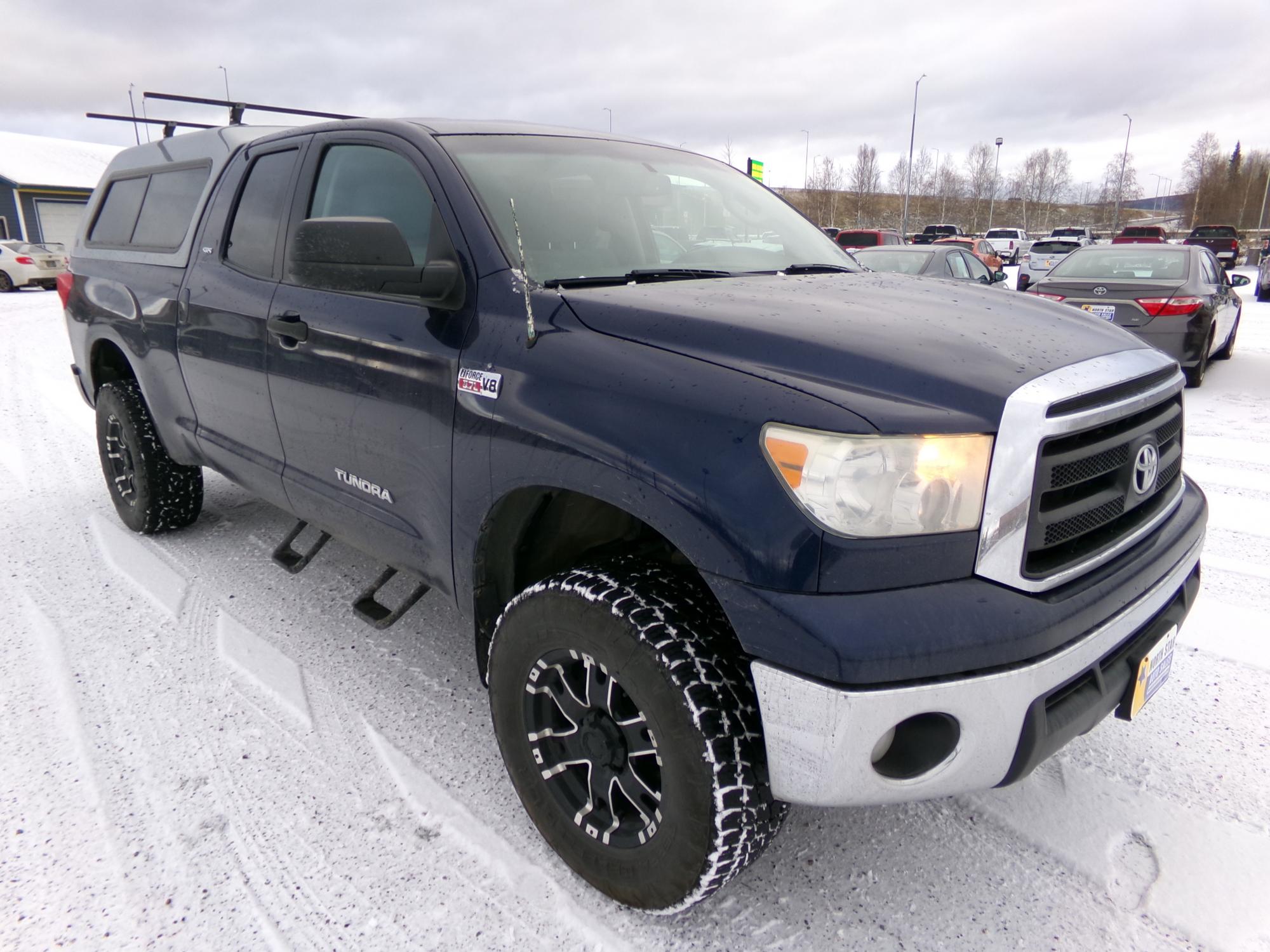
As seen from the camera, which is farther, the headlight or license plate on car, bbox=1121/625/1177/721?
license plate on car, bbox=1121/625/1177/721

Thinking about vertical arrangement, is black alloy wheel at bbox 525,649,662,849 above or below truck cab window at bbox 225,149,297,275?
below

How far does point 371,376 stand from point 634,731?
1.30 metres

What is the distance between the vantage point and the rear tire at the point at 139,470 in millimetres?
4027

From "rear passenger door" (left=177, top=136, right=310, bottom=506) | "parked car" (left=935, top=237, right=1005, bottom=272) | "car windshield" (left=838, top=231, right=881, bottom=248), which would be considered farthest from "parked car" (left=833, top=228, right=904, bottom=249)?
"rear passenger door" (left=177, top=136, right=310, bottom=506)

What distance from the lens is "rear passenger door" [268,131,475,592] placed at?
7.48 feet

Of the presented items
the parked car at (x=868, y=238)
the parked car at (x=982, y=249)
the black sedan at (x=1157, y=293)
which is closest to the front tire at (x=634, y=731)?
the black sedan at (x=1157, y=293)

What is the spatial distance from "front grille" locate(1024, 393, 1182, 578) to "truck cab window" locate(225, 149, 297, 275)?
102 inches

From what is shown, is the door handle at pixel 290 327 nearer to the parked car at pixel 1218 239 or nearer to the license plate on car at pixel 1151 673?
the license plate on car at pixel 1151 673

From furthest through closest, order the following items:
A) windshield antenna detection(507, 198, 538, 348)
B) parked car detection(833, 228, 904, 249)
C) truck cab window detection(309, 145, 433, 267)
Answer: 1. parked car detection(833, 228, 904, 249)
2. truck cab window detection(309, 145, 433, 267)
3. windshield antenna detection(507, 198, 538, 348)

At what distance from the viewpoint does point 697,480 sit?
1.61 meters

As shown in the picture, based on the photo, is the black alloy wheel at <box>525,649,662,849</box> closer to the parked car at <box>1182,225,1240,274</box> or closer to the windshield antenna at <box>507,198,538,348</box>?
the windshield antenna at <box>507,198,538,348</box>

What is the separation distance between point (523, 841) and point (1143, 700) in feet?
5.04

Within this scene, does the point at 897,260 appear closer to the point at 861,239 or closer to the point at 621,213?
the point at 621,213

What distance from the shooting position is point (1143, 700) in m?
1.92
